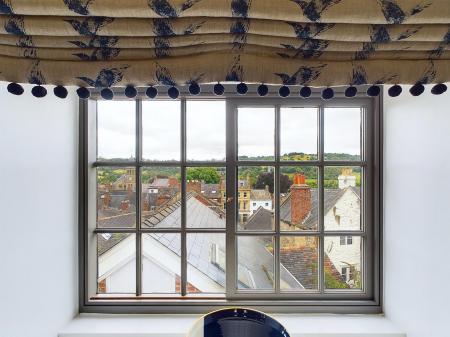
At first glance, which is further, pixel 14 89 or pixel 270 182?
pixel 270 182

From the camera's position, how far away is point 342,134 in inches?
60.0

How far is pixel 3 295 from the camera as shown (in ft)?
3.14

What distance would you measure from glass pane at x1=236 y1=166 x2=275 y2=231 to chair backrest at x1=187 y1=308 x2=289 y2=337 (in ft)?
1.90

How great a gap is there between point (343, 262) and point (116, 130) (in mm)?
1549

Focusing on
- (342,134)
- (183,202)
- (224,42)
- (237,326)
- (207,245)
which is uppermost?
(224,42)

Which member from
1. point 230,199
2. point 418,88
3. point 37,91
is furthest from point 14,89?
point 418,88

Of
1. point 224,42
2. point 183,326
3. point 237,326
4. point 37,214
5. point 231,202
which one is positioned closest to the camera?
point 224,42

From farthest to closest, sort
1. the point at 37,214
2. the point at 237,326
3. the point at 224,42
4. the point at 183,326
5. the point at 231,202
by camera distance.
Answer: the point at 231,202 → the point at 183,326 → the point at 37,214 → the point at 237,326 → the point at 224,42

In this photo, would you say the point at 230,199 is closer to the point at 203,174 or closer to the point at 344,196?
the point at 203,174

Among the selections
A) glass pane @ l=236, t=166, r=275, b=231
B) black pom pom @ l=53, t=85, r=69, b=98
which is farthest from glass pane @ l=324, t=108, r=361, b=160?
black pom pom @ l=53, t=85, r=69, b=98

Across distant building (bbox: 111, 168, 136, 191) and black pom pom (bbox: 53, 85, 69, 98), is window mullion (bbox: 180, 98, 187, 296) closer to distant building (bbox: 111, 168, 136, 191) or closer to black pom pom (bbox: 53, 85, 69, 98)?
distant building (bbox: 111, 168, 136, 191)

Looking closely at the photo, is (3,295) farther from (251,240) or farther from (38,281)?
(251,240)

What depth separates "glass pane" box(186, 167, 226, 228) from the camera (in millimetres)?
1504

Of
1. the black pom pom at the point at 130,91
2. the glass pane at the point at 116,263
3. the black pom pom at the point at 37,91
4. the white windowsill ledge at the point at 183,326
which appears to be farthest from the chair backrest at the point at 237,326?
the black pom pom at the point at 37,91
